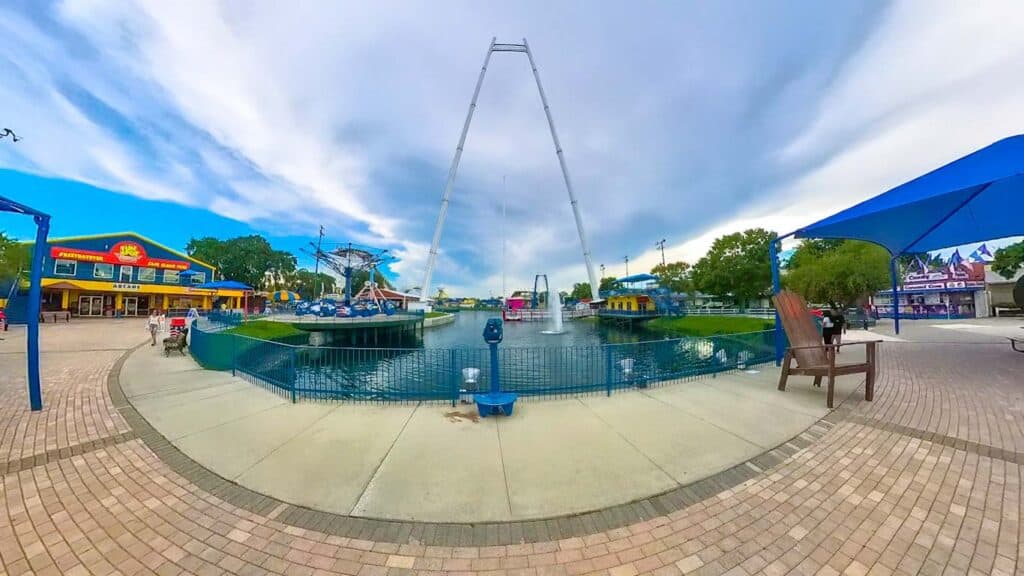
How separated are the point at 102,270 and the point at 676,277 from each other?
63.5 metres

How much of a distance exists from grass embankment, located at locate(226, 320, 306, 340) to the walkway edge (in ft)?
57.2

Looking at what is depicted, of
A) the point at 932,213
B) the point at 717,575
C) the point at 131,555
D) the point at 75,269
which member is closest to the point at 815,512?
the point at 717,575

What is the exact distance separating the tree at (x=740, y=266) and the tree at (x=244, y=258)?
6372 centimetres

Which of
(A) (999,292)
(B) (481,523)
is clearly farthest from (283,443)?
(A) (999,292)

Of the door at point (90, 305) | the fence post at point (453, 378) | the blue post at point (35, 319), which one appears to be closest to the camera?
the blue post at point (35, 319)

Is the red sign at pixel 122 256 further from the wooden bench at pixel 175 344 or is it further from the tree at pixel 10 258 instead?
the wooden bench at pixel 175 344

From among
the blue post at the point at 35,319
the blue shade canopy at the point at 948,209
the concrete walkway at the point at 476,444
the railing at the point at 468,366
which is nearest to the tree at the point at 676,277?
the blue shade canopy at the point at 948,209

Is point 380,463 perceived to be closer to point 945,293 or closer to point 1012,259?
point 1012,259

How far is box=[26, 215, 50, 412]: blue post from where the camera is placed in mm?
5285

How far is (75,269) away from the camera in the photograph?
3048 centimetres

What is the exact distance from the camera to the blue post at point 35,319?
17.3 ft

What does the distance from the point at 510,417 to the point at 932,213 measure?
12230 mm

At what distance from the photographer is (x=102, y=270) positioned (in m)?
32.0

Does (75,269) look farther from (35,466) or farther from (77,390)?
(35,466)
